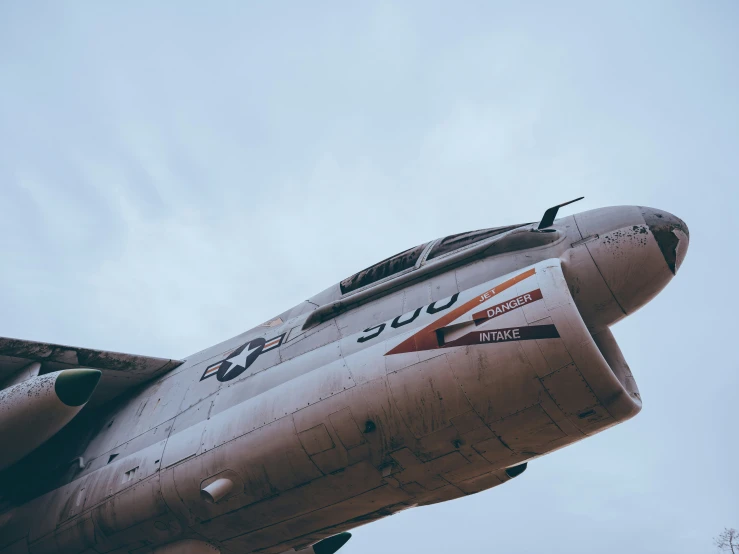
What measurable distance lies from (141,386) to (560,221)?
24.5 ft

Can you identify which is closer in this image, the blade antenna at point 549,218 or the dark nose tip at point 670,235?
the dark nose tip at point 670,235

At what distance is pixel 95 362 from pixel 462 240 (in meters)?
6.52

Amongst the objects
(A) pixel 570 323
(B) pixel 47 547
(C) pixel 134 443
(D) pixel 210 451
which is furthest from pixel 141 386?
(A) pixel 570 323

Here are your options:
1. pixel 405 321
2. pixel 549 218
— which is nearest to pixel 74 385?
pixel 405 321

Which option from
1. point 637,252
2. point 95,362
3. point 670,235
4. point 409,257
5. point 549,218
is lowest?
point 637,252

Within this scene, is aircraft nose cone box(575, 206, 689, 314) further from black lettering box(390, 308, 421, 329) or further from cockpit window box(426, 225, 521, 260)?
black lettering box(390, 308, 421, 329)

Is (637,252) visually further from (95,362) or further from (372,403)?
(95,362)

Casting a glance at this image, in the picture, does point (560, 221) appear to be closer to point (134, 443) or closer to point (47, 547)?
point (134, 443)

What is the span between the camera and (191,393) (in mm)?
9859

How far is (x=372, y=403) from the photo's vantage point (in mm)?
7449

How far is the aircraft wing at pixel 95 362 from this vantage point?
10.7 metres

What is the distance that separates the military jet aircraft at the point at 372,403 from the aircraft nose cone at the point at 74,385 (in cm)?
2

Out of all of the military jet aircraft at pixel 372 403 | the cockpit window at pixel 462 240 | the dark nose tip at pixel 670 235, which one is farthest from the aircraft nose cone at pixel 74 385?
the dark nose tip at pixel 670 235

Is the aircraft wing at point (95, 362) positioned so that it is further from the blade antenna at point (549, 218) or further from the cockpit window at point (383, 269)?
the blade antenna at point (549, 218)
